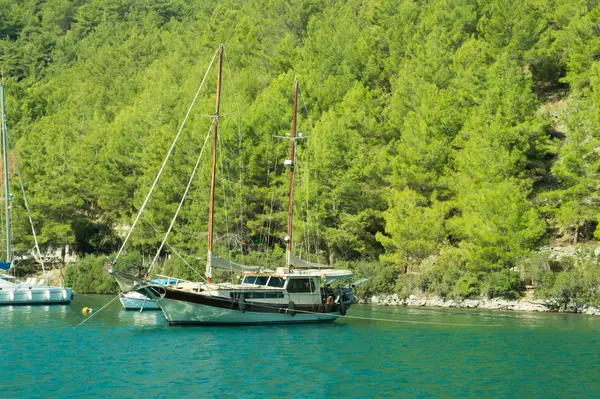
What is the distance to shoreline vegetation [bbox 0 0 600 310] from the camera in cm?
5381

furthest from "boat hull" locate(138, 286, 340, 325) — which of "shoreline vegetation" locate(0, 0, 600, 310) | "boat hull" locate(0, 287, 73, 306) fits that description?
"boat hull" locate(0, 287, 73, 306)

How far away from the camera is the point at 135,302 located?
5478 centimetres

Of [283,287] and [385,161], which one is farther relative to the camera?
[385,161]

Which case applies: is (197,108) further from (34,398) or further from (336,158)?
(34,398)

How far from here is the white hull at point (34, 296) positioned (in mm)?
57312

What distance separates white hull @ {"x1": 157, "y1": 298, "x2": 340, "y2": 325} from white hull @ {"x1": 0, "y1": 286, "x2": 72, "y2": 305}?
800 inches

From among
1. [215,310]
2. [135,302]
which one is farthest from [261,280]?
[135,302]

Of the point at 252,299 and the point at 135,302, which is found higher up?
the point at 252,299

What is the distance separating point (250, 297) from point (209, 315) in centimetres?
241

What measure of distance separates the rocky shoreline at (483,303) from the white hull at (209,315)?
1607 centimetres

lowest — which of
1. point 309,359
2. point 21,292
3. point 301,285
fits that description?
point 309,359

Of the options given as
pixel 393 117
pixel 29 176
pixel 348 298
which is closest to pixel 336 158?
pixel 393 117

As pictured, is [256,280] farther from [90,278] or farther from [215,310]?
[90,278]

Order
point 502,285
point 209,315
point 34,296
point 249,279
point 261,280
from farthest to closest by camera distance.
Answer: point 34,296, point 502,285, point 249,279, point 261,280, point 209,315
